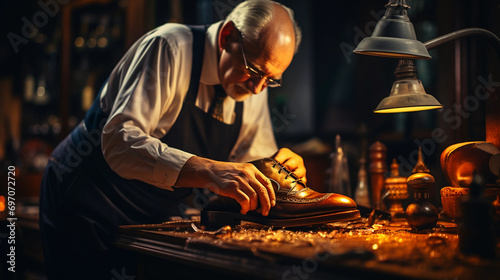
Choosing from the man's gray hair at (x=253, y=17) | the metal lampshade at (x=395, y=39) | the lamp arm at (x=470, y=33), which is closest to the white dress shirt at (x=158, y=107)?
the man's gray hair at (x=253, y=17)

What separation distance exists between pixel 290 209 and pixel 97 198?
0.80 metres

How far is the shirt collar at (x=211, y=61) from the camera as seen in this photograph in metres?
1.98

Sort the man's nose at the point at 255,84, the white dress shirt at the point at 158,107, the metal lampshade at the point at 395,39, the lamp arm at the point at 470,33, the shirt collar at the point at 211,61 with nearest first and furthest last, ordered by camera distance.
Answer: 1. the metal lampshade at the point at 395,39
2. the lamp arm at the point at 470,33
3. the white dress shirt at the point at 158,107
4. the man's nose at the point at 255,84
5. the shirt collar at the point at 211,61

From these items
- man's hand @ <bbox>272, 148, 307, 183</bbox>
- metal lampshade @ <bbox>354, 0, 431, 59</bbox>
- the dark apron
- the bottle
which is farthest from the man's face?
the bottle

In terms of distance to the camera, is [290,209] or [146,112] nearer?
[290,209]

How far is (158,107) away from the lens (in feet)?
5.59

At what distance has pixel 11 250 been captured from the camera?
1.70 m

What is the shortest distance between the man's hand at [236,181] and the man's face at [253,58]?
50 cm

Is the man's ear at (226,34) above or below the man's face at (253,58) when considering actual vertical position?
above

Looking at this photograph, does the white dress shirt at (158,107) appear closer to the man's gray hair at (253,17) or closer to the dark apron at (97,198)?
the dark apron at (97,198)

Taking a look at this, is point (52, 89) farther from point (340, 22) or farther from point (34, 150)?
point (340, 22)

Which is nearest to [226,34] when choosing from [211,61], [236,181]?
[211,61]

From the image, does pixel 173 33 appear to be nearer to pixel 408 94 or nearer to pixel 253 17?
pixel 253 17

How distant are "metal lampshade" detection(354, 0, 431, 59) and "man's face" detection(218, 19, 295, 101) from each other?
1.53 ft
